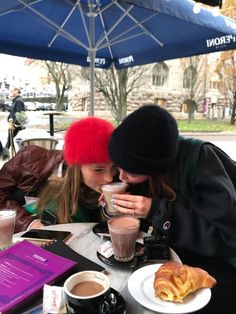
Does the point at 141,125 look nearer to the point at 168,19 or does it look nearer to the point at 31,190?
the point at 31,190

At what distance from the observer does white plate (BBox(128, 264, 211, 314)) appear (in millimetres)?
897

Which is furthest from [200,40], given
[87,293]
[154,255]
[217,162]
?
[87,293]

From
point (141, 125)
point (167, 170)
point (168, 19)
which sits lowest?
point (167, 170)

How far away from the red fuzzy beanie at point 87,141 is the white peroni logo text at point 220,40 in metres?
1.76

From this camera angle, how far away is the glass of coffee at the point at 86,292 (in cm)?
81

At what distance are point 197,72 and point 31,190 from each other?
10.9 metres

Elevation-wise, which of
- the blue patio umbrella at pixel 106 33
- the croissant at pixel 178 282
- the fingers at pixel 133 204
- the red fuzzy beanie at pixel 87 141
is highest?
the blue patio umbrella at pixel 106 33

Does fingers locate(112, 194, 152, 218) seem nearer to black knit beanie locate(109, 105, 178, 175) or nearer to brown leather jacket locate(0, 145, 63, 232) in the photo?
black knit beanie locate(109, 105, 178, 175)

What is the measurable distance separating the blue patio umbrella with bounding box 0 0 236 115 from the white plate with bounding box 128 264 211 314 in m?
2.16

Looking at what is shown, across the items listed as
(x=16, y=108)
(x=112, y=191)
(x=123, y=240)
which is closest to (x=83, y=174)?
(x=112, y=191)

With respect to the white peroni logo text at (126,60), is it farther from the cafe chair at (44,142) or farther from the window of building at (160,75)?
the window of building at (160,75)

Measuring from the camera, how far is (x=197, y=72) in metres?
11.8

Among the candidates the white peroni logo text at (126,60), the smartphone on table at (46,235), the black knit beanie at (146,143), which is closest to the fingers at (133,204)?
the black knit beanie at (146,143)

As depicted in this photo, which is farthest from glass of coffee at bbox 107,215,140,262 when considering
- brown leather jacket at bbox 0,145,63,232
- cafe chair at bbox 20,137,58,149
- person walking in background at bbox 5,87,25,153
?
person walking in background at bbox 5,87,25,153
